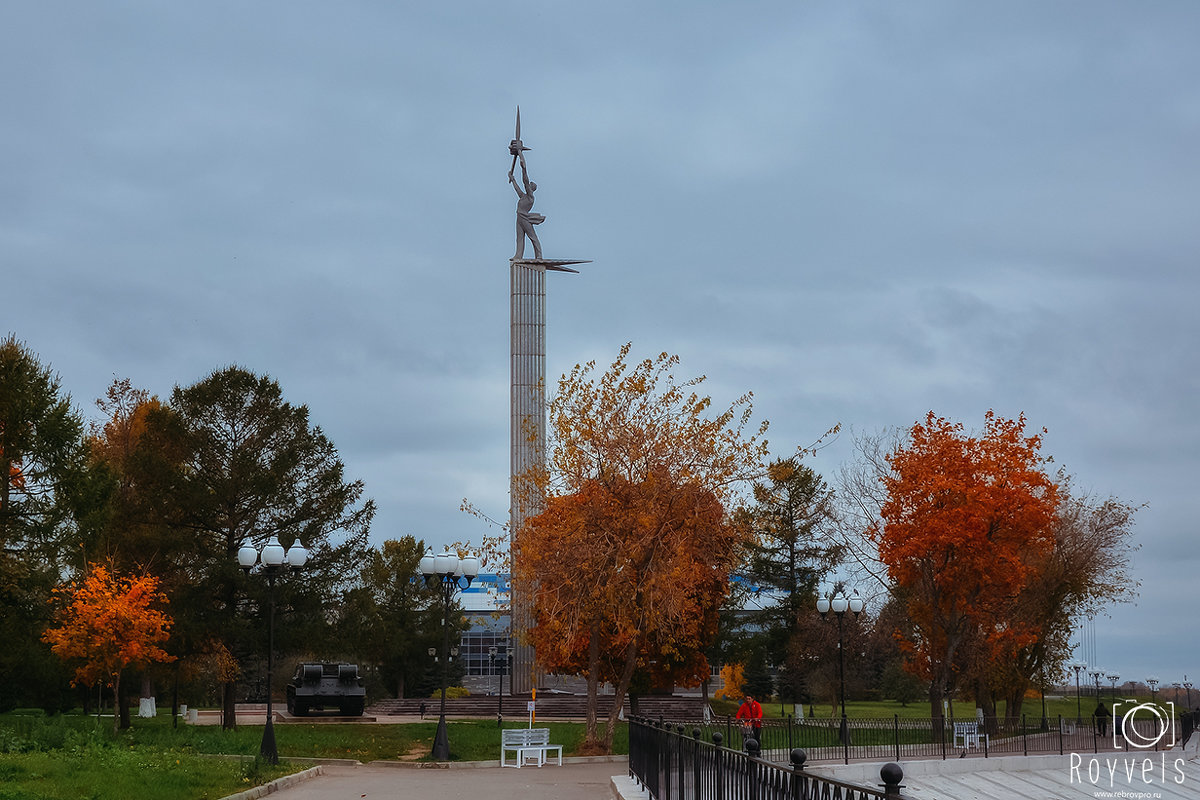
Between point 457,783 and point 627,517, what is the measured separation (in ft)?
27.4

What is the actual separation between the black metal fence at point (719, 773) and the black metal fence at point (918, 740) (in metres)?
7.33

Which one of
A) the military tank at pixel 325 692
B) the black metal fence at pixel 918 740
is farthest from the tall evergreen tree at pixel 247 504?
the black metal fence at pixel 918 740

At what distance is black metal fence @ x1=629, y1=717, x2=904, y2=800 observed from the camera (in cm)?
588

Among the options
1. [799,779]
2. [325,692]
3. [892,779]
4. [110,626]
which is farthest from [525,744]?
[325,692]

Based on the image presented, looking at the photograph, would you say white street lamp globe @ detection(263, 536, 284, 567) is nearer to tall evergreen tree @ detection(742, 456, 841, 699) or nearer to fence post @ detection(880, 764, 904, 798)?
fence post @ detection(880, 764, 904, 798)

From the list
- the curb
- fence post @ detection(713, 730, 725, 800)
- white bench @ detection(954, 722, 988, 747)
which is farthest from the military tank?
fence post @ detection(713, 730, 725, 800)

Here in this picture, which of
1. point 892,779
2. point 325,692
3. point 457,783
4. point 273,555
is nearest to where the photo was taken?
point 892,779

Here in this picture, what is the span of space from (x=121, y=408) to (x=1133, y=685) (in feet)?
191

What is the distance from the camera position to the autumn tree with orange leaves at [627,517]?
24.0 meters

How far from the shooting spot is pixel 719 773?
924 centimetres

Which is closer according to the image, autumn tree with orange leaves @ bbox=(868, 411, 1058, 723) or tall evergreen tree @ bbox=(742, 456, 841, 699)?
autumn tree with orange leaves @ bbox=(868, 411, 1058, 723)

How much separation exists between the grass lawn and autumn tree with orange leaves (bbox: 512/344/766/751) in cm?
339

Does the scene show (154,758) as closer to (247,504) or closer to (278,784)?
(278,784)

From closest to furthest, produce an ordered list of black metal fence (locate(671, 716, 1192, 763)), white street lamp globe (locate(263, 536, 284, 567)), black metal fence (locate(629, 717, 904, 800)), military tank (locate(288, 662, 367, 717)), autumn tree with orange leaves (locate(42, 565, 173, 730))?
1. black metal fence (locate(629, 717, 904, 800))
2. white street lamp globe (locate(263, 536, 284, 567))
3. black metal fence (locate(671, 716, 1192, 763))
4. autumn tree with orange leaves (locate(42, 565, 173, 730))
5. military tank (locate(288, 662, 367, 717))
